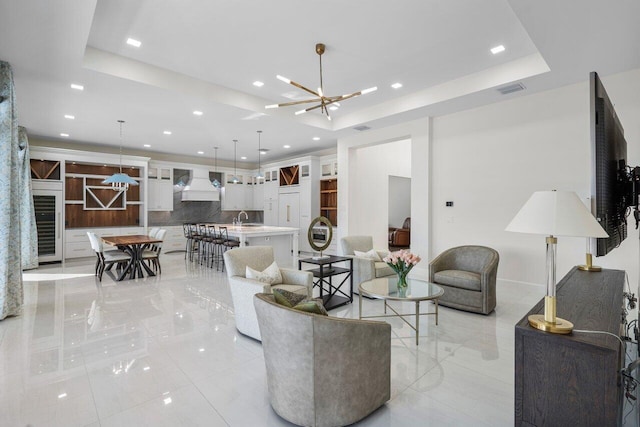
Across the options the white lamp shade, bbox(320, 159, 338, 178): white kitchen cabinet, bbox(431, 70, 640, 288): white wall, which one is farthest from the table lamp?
bbox(320, 159, 338, 178): white kitchen cabinet

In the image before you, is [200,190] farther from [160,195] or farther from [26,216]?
[26,216]

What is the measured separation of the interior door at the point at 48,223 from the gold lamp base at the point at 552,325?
955cm

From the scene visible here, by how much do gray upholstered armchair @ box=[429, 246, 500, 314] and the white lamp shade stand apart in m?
2.64

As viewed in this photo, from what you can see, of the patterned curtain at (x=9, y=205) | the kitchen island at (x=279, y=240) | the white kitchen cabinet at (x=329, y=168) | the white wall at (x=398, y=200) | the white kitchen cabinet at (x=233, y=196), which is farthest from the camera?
the white kitchen cabinet at (x=233, y=196)

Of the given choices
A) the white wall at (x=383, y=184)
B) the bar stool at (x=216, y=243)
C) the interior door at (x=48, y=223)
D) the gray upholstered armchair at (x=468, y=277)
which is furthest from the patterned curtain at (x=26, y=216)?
the gray upholstered armchair at (x=468, y=277)

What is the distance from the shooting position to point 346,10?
3297 millimetres

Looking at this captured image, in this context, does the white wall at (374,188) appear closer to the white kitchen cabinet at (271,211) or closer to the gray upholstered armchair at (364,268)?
the gray upholstered armchair at (364,268)

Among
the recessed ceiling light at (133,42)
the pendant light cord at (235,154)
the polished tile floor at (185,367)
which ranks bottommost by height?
the polished tile floor at (185,367)

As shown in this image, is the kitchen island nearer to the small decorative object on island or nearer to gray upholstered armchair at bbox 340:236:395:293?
gray upholstered armchair at bbox 340:236:395:293

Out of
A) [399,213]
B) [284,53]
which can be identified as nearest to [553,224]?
[284,53]

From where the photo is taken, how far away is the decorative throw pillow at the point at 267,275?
11.1 ft

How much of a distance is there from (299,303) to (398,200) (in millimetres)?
8715

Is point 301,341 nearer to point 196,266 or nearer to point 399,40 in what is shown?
point 399,40

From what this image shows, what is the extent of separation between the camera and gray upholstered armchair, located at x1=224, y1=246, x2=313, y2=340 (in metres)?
3.12
